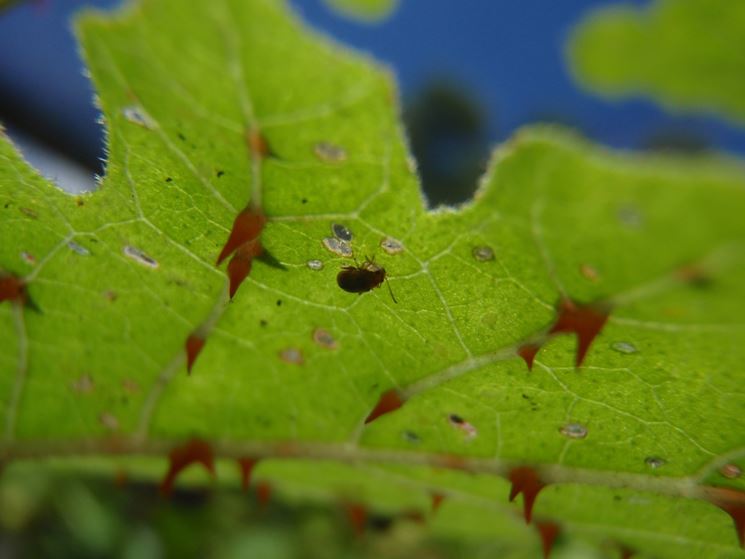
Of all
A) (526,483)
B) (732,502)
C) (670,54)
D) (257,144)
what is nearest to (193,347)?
(257,144)

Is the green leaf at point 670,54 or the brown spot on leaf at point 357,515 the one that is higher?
the green leaf at point 670,54

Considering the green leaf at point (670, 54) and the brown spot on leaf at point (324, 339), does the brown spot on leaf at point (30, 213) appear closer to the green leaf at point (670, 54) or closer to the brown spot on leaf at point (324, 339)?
the brown spot on leaf at point (324, 339)

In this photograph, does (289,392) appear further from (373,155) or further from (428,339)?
(373,155)

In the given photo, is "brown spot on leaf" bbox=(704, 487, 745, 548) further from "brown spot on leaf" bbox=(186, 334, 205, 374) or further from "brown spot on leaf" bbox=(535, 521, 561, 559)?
"brown spot on leaf" bbox=(186, 334, 205, 374)

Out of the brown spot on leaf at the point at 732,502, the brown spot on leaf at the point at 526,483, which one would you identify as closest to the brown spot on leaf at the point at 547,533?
the brown spot on leaf at the point at 526,483

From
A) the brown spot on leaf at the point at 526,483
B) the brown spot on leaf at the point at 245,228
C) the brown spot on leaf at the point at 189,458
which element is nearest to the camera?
the brown spot on leaf at the point at 245,228

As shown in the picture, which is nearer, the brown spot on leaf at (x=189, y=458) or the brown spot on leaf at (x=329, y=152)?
the brown spot on leaf at (x=329, y=152)

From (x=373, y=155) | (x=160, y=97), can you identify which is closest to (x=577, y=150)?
(x=373, y=155)

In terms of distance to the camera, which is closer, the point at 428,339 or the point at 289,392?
the point at 428,339

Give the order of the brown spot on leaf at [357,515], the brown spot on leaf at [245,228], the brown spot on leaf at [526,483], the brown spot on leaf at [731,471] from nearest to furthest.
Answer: the brown spot on leaf at [245,228] < the brown spot on leaf at [731,471] < the brown spot on leaf at [526,483] < the brown spot on leaf at [357,515]
